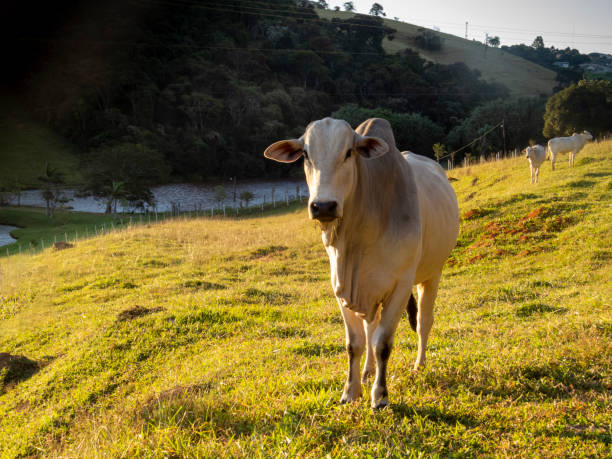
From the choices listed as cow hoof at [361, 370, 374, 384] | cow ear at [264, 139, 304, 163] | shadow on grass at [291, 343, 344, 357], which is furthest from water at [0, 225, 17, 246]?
cow ear at [264, 139, 304, 163]

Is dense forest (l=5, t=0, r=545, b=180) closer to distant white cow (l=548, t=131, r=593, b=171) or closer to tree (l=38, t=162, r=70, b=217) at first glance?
tree (l=38, t=162, r=70, b=217)

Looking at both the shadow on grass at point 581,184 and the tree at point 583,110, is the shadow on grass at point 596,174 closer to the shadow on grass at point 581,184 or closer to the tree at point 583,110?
the shadow on grass at point 581,184

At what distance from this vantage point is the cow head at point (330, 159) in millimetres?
3090

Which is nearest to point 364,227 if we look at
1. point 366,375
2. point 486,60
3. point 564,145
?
point 366,375

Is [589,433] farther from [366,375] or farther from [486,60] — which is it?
[486,60]

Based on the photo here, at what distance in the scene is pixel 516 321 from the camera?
6.23m

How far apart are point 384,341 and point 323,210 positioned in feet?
4.23

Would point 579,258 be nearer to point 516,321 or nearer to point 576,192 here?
point 516,321

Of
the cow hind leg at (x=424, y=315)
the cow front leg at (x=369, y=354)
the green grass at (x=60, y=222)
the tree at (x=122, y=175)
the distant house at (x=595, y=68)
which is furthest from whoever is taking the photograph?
the distant house at (x=595, y=68)

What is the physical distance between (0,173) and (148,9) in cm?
4817

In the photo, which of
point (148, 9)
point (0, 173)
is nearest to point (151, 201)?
point (0, 173)

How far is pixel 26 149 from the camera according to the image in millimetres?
60656

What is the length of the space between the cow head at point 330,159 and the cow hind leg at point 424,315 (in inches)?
80.3

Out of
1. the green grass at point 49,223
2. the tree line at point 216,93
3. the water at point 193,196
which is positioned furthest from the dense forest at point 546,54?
the green grass at point 49,223
